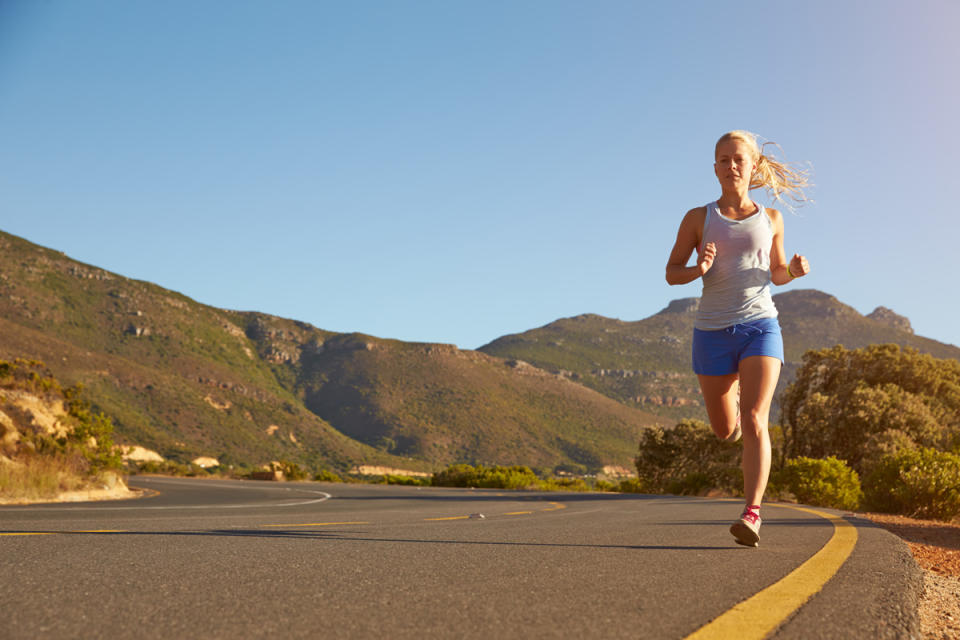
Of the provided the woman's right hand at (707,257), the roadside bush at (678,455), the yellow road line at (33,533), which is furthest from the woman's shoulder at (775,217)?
the roadside bush at (678,455)

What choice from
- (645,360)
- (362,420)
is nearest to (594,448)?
(362,420)

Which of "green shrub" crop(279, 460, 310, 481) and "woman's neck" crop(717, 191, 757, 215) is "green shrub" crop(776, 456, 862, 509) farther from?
"green shrub" crop(279, 460, 310, 481)

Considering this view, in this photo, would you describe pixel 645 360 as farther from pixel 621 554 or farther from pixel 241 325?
pixel 621 554

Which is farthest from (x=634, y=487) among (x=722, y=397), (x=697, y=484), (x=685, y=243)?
(x=685, y=243)

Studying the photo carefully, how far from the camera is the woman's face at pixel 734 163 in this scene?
550 centimetres

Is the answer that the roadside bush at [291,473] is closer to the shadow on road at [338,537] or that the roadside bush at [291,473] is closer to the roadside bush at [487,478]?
the roadside bush at [487,478]

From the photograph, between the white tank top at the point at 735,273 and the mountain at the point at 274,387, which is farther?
the mountain at the point at 274,387

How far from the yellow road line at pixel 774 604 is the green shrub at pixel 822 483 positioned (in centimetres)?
1079

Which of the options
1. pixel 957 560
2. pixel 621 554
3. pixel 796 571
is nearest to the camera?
pixel 796 571

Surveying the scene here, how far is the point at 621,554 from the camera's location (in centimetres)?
468

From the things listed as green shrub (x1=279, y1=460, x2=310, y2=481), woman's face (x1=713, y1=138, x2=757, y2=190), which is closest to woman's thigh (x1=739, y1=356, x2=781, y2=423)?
woman's face (x1=713, y1=138, x2=757, y2=190)

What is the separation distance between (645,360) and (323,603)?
109849 millimetres

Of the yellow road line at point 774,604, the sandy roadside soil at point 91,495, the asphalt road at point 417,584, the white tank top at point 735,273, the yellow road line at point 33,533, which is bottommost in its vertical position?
the sandy roadside soil at point 91,495

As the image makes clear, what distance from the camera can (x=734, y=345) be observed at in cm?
520
